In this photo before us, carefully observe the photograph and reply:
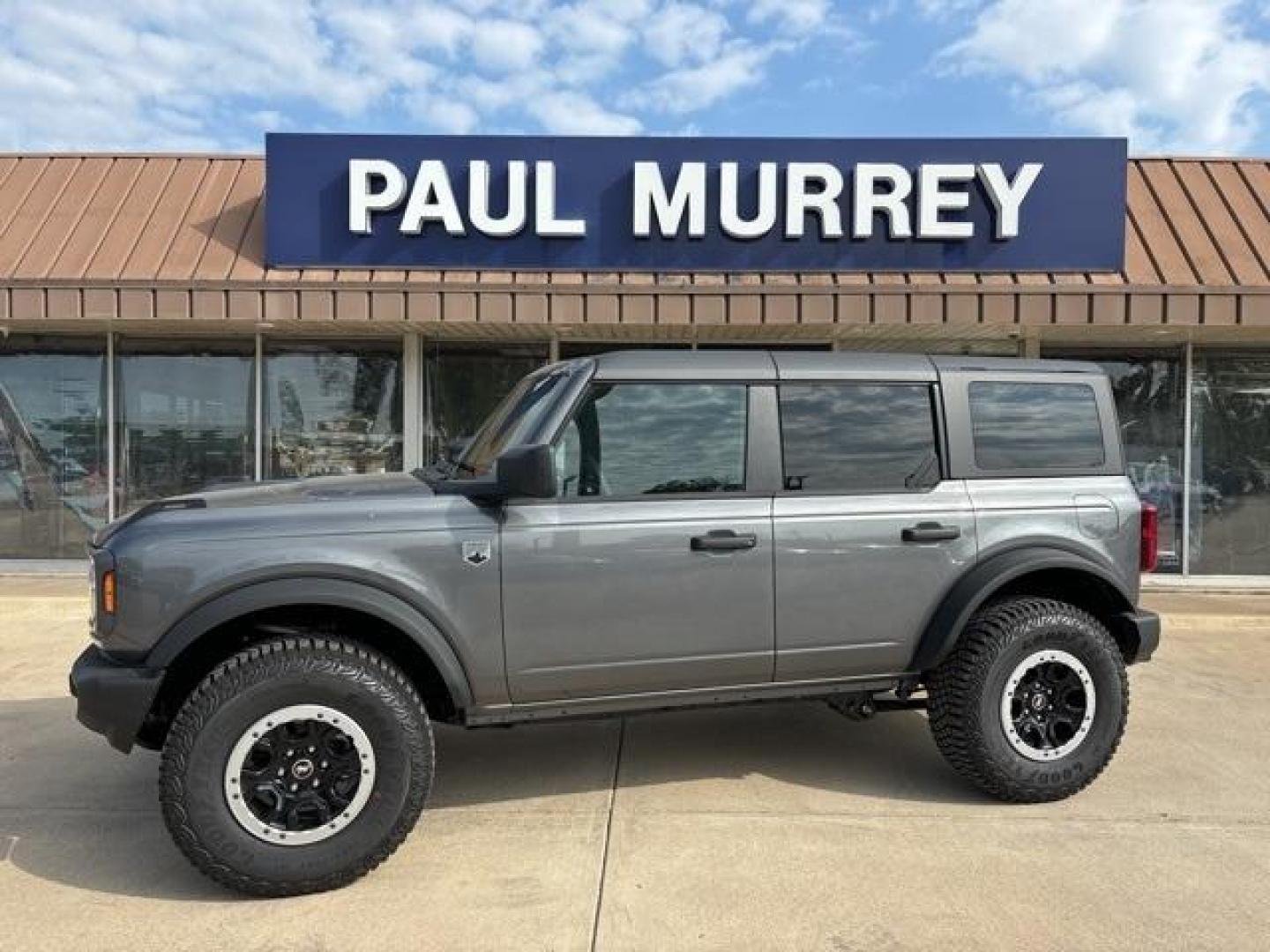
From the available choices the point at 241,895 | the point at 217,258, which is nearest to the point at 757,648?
the point at 241,895

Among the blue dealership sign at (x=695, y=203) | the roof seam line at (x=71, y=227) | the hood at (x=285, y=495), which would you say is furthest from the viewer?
the blue dealership sign at (x=695, y=203)

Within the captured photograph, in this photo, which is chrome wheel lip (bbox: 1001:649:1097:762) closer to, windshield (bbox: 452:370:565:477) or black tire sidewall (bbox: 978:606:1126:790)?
black tire sidewall (bbox: 978:606:1126:790)

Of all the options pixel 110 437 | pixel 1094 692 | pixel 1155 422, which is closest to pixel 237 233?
pixel 110 437

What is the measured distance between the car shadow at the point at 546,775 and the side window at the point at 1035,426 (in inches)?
59.8

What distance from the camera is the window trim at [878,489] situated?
3.98 m

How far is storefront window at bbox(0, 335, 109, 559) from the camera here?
9.77m

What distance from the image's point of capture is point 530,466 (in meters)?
3.43

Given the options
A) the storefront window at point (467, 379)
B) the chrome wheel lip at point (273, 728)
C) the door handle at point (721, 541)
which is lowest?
the chrome wheel lip at point (273, 728)

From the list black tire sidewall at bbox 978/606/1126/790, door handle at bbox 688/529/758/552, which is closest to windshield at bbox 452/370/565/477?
door handle at bbox 688/529/758/552

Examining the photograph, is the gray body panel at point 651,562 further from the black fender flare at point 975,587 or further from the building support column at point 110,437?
the building support column at point 110,437

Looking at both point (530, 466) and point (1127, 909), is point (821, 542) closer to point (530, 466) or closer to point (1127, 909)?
point (530, 466)

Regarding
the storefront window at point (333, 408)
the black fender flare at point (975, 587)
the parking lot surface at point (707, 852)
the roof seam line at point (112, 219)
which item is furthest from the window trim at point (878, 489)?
the roof seam line at point (112, 219)

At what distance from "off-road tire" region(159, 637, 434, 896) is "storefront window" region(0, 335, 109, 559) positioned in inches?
301

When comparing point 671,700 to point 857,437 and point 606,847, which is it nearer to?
point 606,847
